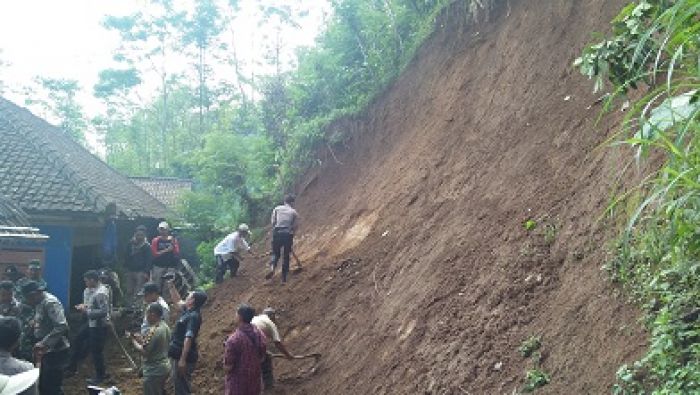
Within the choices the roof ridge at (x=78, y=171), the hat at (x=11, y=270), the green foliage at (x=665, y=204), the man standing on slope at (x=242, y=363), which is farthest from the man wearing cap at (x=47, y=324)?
the green foliage at (x=665, y=204)

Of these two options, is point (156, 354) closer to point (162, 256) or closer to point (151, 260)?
point (162, 256)

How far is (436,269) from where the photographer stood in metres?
6.59

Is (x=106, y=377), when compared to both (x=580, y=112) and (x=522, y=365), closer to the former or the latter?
(x=522, y=365)

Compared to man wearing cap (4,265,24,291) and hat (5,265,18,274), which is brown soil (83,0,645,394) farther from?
hat (5,265,18,274)

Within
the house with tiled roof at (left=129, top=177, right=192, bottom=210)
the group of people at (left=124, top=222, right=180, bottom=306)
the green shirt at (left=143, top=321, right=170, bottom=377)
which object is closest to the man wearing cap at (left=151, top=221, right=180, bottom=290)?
the group of people at (left=124, top=222, right=180, bottom=306)

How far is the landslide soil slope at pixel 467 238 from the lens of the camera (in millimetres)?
4551

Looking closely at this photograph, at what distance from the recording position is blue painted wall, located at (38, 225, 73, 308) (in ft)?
37.0

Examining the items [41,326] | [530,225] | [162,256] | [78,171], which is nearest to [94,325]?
[41,326]

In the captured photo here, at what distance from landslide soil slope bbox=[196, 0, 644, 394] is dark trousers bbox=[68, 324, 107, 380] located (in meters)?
1.49

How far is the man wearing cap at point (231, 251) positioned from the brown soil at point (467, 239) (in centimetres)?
40

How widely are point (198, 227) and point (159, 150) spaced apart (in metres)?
27.7

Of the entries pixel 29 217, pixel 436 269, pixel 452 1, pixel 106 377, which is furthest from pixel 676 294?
pixel 29 217

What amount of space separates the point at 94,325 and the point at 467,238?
525 cm

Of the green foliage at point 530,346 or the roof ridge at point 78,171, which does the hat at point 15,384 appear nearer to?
the green foliage at point 530,346
